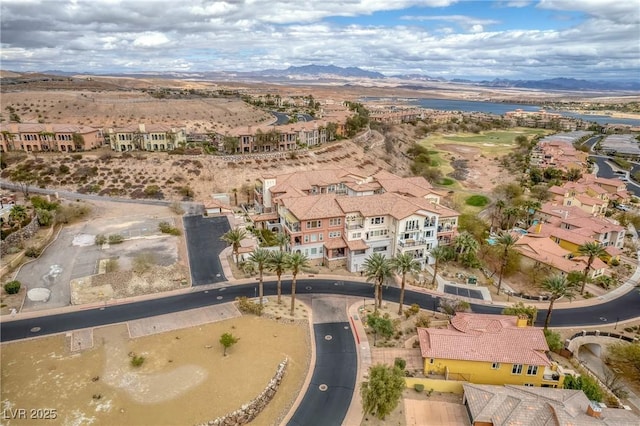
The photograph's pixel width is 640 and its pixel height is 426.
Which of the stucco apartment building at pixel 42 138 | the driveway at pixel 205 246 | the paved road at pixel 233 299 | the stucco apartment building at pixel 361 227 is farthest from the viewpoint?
the stucco apartment building at pixel 42 138

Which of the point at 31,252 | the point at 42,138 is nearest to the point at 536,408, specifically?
the point at 31,252

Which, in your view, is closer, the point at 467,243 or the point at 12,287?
the point at 12,287

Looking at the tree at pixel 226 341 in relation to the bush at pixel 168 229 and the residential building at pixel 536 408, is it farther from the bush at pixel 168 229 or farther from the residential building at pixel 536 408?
the bush at pixel 168 229

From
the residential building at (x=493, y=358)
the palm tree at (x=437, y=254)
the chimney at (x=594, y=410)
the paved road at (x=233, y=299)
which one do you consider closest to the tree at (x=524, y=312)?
the paved road at (x=233, y=299)

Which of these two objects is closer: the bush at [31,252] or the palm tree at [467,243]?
the palm tree at [467,243]

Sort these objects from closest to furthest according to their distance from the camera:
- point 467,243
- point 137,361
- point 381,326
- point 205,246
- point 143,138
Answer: point 137,361, point 381,326, point 467,243, point 205,246, point 143,138

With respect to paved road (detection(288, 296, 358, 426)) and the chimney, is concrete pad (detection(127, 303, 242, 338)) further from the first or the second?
the chimney

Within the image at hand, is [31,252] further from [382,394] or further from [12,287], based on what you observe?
[382,394]

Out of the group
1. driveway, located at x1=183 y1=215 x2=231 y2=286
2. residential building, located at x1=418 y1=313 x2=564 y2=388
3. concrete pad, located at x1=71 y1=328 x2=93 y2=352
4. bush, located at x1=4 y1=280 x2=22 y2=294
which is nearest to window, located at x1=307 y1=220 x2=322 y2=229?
driveway, located at x1=183 y1=215 x2=231 y2=286
